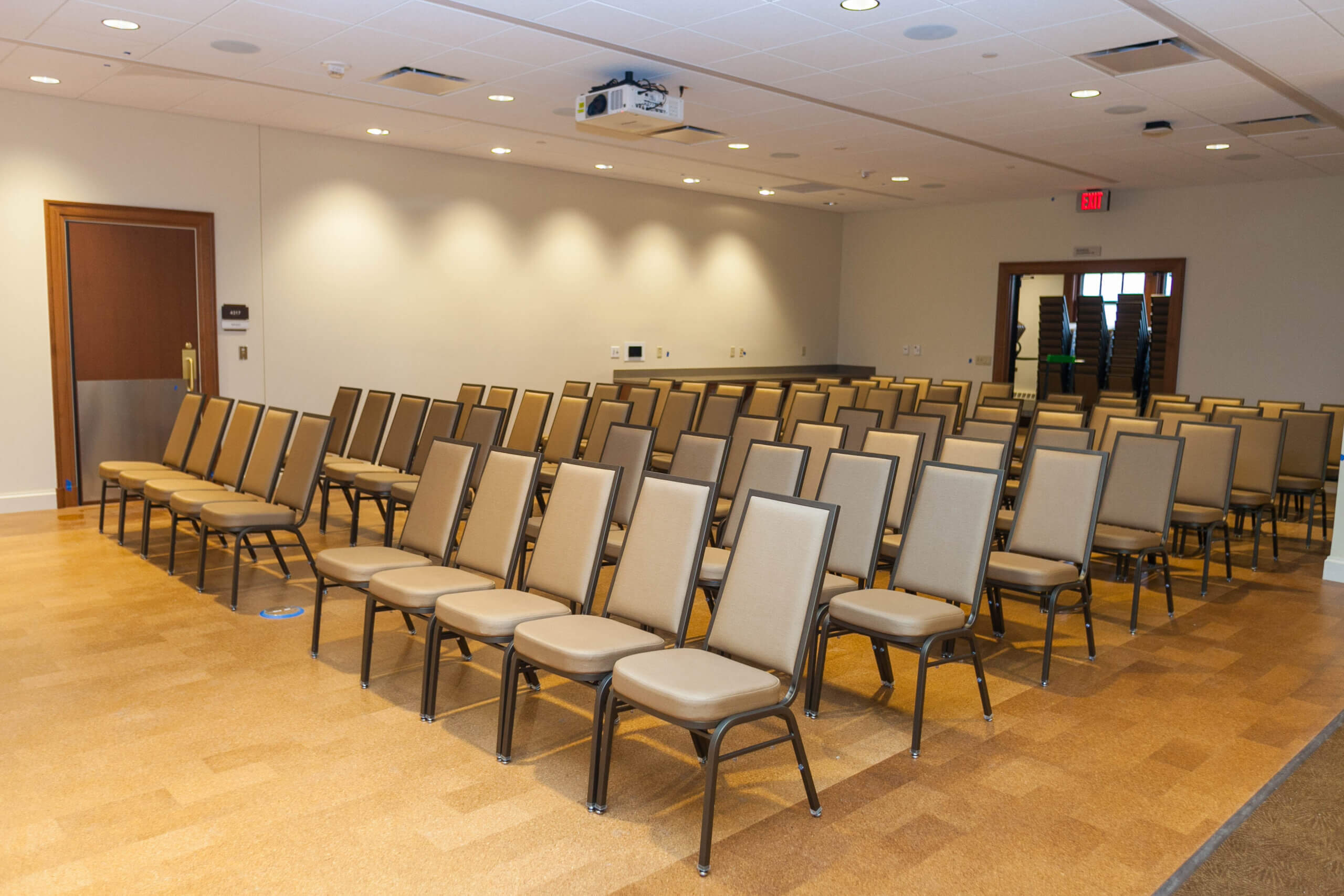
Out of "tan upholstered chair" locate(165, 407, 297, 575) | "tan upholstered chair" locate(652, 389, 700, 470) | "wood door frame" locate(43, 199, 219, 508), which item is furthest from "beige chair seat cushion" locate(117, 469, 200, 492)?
"tan upholstered chair" locate(652, 389, 700, 470)

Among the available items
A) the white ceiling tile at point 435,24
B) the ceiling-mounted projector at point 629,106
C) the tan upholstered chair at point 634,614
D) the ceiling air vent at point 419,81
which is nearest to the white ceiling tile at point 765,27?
the ceiling-mounted projector at point 629,106

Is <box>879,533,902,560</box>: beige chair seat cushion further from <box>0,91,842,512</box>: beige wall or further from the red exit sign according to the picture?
the red exit sign

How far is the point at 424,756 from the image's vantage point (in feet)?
11.0

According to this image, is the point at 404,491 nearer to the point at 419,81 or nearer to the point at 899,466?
the point at 419,81

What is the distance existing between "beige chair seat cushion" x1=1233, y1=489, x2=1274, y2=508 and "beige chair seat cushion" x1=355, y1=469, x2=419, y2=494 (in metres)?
5.35

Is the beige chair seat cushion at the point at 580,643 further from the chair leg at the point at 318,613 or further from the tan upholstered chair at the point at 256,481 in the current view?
the tan upholstered chair at the point at 256,481

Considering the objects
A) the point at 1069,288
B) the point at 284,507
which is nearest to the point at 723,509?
the point at 284,507

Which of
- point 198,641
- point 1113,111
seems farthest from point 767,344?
point 198,641

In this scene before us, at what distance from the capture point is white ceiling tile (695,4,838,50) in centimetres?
496

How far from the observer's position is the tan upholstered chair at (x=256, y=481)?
18.4 feet

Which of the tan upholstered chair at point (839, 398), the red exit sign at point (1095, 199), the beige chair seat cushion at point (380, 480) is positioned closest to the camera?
the beige chair seat cushion at point (380, 480)

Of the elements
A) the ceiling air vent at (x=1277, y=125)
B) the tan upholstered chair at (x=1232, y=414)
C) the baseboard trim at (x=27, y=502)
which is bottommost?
the baseboard trim at (x=27, y=502)

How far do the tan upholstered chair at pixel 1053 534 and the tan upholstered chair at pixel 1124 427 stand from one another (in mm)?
1743

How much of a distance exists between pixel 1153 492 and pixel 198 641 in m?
4.86
